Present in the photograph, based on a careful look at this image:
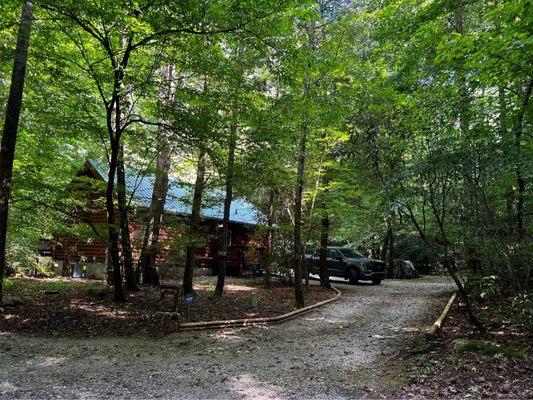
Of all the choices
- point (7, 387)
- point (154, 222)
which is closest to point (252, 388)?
point (7, 387)

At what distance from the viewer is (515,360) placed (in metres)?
5.04

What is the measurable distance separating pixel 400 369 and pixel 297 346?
1996 millimetres

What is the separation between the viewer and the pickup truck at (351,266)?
1748 centimetres

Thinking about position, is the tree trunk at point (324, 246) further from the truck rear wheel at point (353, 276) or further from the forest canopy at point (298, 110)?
the truck rear wheel at point (353, 276)

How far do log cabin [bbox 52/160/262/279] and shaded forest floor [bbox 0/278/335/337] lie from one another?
1.67 m

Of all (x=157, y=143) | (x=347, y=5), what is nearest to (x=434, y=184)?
(x=157, y=143)

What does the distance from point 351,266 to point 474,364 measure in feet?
42.4

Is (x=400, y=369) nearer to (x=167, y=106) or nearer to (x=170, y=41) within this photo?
(x=167, y=106)

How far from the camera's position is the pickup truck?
57.4ft

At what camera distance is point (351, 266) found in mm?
17906

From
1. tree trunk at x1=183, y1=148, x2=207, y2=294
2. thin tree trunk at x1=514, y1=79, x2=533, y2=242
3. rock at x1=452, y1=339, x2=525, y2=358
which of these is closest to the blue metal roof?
tree trunk at x1=183, y1=148, x2=207, y2=294

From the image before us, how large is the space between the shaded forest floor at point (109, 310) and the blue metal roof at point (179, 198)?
9.62 feet

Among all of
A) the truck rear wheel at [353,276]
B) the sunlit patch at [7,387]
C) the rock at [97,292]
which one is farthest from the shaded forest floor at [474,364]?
the truck rear wheel at [353,276]

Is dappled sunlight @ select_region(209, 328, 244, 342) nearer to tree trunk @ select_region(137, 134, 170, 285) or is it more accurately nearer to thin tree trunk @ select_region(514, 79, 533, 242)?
tree trunk @ select_region(137, 134, 170, 285)
